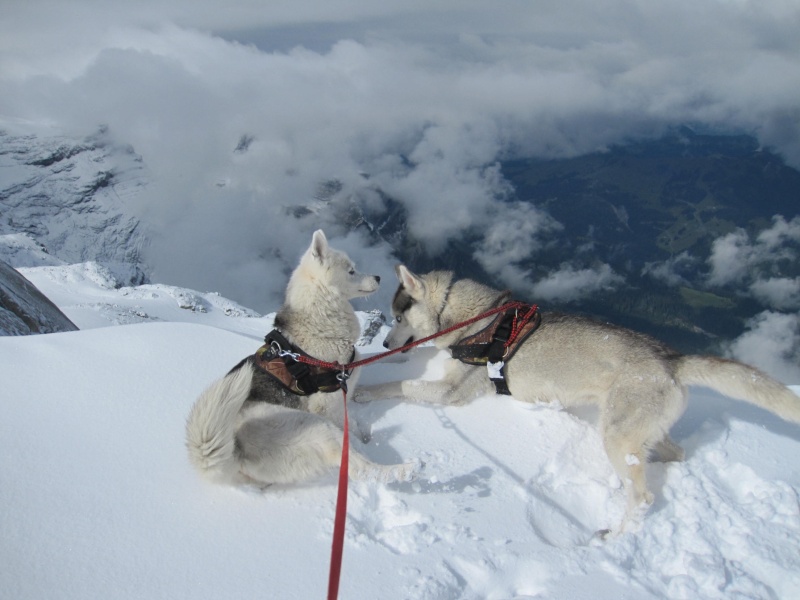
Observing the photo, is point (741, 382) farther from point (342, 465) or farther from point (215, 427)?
point (215, 427)

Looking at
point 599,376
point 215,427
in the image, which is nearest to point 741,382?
point 599,376

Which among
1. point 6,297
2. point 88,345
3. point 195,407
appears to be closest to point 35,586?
point 195,407

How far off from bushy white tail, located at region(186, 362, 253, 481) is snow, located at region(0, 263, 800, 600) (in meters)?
0.44

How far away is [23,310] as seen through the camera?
14.1 metres

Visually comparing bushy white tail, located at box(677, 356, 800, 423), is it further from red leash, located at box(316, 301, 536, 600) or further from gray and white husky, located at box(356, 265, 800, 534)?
red leash, located at box(316, 301, 536, 600)

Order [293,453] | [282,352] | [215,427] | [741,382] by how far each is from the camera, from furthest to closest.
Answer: [282,352] < [741,382] < [293,453] < [215,427]

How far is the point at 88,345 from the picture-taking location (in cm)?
766

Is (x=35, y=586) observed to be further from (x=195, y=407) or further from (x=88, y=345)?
(x=88, y=345)

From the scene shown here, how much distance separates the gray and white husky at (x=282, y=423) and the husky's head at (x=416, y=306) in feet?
5.79

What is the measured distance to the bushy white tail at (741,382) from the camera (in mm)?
5785

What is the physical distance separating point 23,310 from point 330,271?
1198 cm

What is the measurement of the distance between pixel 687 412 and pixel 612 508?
2.66 meters

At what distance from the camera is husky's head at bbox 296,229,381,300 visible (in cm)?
726

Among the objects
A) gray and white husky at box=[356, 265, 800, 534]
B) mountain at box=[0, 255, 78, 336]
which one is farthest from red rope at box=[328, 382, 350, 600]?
mountain at box=[0, 255, 78, 336]
